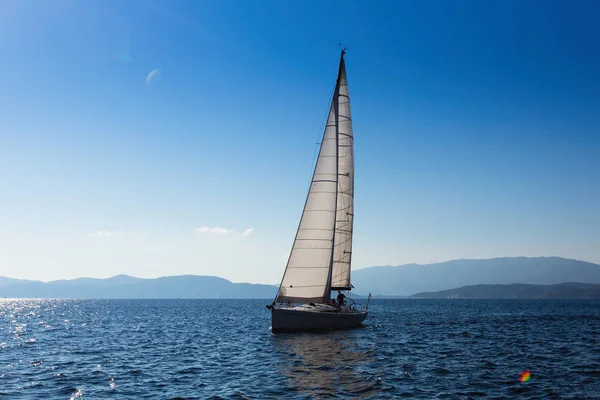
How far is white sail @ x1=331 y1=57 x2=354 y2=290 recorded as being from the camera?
4491 cm

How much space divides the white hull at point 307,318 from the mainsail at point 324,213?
4.08 ft

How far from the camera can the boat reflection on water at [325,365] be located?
21.0 metres

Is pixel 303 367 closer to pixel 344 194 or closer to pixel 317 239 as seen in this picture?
pixel 317 239

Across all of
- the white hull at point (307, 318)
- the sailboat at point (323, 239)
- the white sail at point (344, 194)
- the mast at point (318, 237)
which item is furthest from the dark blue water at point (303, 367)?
the white sail at point (344, 194)

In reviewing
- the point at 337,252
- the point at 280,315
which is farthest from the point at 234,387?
the point at 337,252

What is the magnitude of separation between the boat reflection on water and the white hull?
31.9 inches

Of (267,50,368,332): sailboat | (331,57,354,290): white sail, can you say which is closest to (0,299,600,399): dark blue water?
(267,50,368,332): sailboat

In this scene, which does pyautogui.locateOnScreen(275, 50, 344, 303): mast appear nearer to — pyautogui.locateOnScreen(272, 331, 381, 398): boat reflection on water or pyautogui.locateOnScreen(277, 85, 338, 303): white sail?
pyautogui.locateOnScreen(277, 85, 338, 303): white sail

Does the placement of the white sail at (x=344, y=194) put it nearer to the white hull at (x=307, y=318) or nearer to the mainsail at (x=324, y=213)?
the mainsail at (x=324, y=213)

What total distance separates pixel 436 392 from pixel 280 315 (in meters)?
19.8

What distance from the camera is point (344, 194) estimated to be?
45.5 meters

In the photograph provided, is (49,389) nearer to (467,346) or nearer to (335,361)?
(335,361)

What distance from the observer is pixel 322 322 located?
40500 millimetres

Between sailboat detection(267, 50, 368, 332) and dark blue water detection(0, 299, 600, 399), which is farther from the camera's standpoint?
sailboat detection(267, 50, 368, 332)
